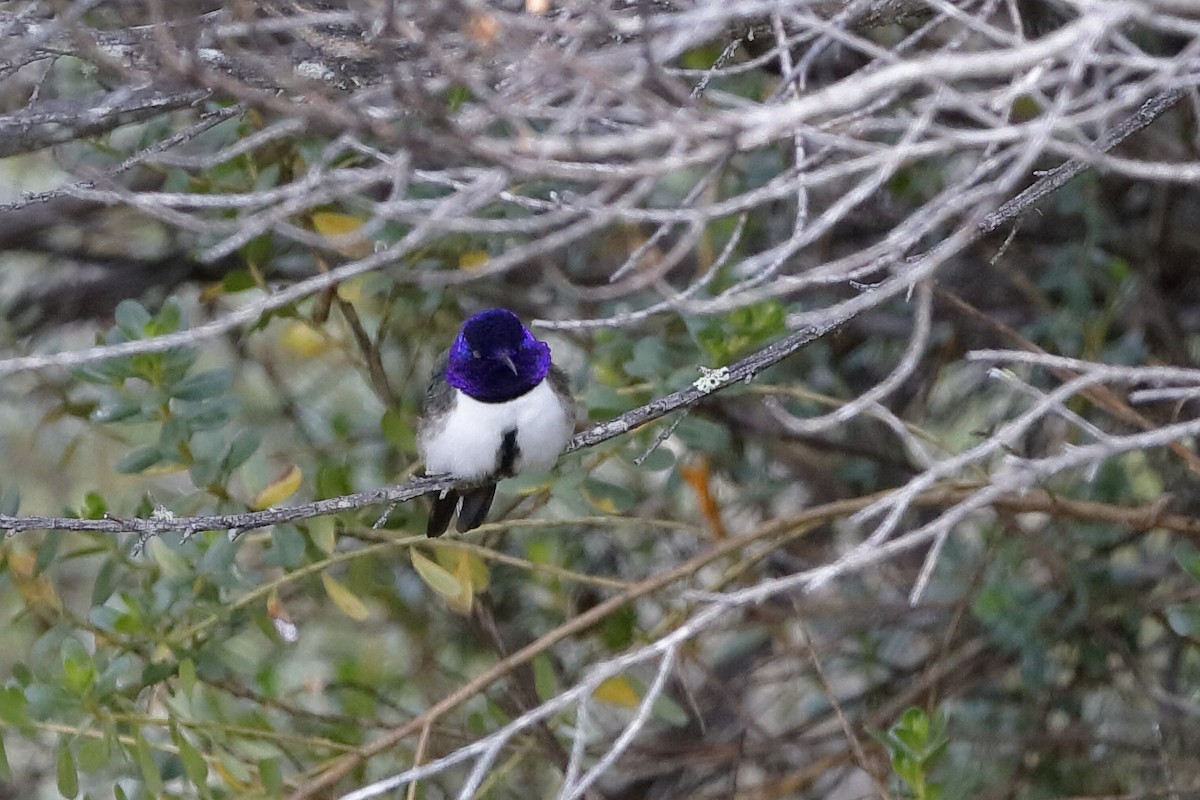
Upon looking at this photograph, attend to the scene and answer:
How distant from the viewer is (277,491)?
3.19 metres

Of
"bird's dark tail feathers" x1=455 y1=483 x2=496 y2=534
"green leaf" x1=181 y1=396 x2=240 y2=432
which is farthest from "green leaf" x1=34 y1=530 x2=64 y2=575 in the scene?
"bird's dark tail feathers" x1=455 y1=483 x2=496 y2=534

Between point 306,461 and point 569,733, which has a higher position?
point 306,461

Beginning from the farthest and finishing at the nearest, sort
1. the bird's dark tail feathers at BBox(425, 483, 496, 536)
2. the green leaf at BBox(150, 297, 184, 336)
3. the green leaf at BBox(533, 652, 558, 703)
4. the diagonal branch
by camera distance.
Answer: the bird's dark tail feathers at BBox(425, 483, 496, 536), the green leaf at BBox(533, 652, 558, 703), the green leaf at BBox(150, 297, 184, 336), the diagonal branch

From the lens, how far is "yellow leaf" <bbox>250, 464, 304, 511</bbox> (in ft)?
10.4

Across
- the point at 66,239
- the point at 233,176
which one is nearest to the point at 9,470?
the point at 66,239

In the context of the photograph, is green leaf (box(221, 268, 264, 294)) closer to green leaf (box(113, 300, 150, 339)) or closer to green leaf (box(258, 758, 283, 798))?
green leaf (box(113, 300, 150, 339))

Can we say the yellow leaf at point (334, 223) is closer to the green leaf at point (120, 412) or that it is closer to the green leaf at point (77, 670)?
the green leaf at point (120, 412)

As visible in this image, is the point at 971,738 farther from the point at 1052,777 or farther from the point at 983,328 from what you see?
the point at 983,328

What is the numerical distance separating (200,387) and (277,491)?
0.85 ft

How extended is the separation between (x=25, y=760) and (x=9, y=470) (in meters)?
0.91

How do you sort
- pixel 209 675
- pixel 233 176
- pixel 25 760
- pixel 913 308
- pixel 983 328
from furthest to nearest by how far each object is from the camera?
pixel 25 760, pixel 913 308, pixel 983 328, pixel 233 176, pixel 209 675

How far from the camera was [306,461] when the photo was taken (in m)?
4.16

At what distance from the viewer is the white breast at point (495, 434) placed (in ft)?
11.0

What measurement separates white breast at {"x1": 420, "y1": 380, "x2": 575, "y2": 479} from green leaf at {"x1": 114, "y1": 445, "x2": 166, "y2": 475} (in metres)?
0.64
